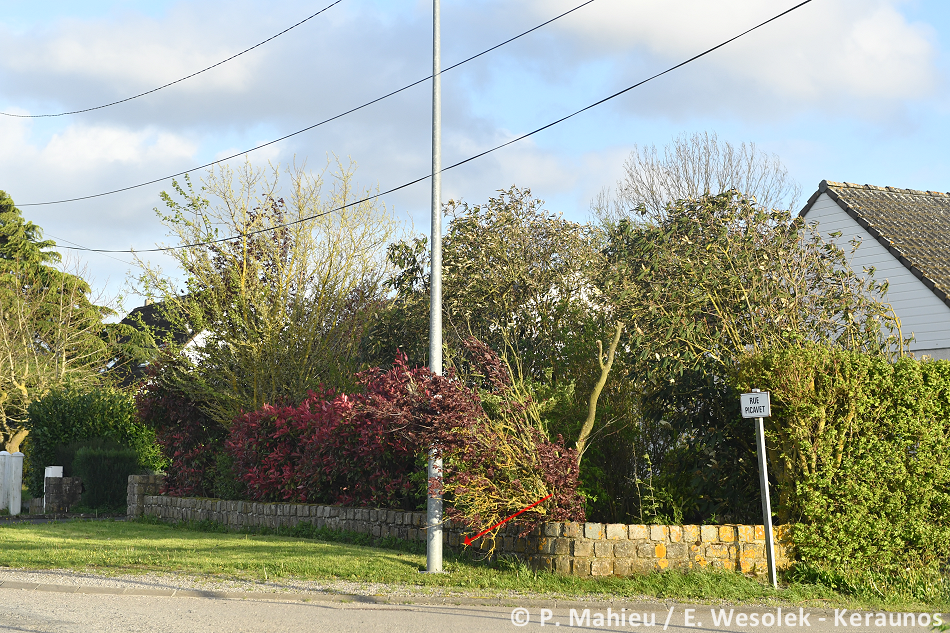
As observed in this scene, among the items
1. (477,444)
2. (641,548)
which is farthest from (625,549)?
(477,444)

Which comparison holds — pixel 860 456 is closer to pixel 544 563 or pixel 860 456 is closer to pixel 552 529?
pixel 552 529

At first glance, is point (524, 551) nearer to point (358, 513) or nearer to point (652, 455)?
point (652, 455)

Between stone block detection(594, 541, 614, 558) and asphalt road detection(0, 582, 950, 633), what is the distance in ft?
3.99

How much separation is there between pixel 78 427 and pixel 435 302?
1592cm

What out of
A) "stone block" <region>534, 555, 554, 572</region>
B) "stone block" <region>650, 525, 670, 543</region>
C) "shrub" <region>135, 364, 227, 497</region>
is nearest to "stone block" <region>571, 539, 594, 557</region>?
"stone block" <region>534, 555, 554, 572</region>

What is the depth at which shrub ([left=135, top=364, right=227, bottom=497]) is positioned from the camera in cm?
2034

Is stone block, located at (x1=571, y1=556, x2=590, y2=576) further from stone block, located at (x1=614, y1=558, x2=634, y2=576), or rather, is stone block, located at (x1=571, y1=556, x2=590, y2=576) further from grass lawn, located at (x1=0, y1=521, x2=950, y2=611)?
stone block, located at (x1=614, y1=558, x2=634, y2=576)

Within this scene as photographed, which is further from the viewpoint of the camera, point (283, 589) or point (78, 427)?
point (78, 427)

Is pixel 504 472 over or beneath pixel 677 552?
over

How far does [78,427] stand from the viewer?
79.5 ft

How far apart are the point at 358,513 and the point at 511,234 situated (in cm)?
568

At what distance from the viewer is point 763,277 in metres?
13.5

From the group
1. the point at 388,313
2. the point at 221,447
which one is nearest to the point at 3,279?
the point at 221,447

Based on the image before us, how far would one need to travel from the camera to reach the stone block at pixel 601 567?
11.0 m
